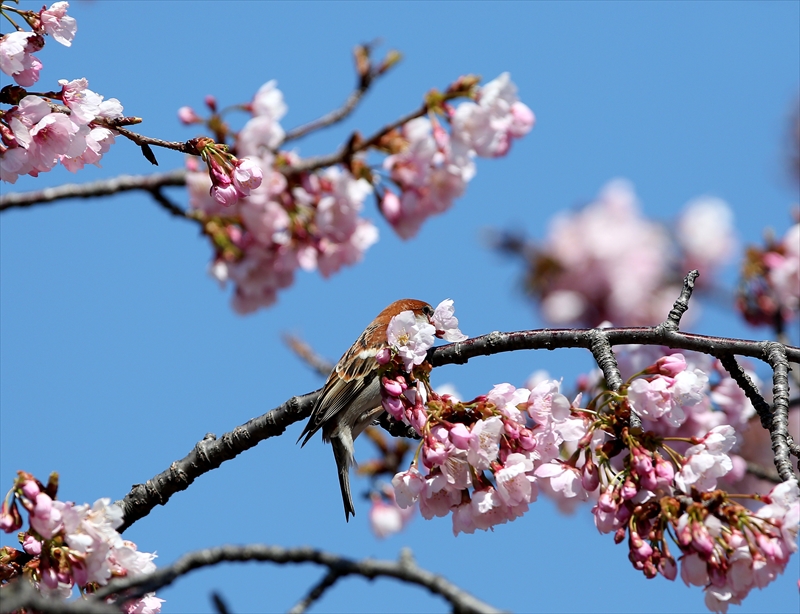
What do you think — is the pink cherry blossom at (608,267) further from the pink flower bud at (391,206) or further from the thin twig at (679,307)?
the thin twig at (679,307)

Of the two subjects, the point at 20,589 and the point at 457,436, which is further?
the point at 457,436

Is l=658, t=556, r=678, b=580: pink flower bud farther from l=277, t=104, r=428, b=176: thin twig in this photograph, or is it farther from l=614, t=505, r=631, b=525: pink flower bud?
l=277, t=104, r=428, b=176: thin twig

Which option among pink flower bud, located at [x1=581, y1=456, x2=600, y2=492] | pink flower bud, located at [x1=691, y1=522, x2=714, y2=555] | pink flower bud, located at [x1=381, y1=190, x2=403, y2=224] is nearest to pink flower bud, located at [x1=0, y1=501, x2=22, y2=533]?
pink flower bud, located at [x1=581, y1=456, x2=600, y2=492]

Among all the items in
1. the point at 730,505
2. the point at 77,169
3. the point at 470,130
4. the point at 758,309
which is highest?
the point at 470,130

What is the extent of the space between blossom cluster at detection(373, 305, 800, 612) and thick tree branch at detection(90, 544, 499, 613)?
2.69ft

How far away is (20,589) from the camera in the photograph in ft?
6.96

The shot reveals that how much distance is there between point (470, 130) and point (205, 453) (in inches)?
141

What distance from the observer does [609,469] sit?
115 inches

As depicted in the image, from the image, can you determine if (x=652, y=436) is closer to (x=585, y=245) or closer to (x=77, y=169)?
(x=77, y=169)

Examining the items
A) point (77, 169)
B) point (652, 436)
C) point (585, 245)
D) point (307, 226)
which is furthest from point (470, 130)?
point (652, 436)

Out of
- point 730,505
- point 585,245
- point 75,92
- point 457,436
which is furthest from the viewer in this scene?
point 585,245

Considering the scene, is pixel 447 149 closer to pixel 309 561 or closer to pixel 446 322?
pixel 446 322

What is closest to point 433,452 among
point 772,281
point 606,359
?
point 606,359

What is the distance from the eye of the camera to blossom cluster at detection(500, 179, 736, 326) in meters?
8.26
